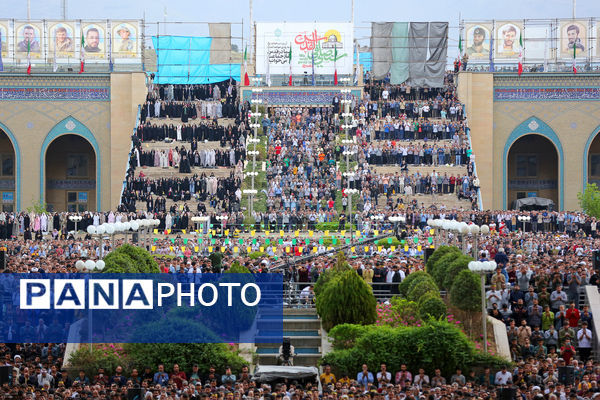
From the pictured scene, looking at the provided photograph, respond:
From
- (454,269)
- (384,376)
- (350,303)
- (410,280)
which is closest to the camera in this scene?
(384,376)

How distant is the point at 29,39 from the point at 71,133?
5.96 m

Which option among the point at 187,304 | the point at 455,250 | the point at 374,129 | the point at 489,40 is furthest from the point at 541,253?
the point at 489,40

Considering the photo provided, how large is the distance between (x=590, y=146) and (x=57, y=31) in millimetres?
26829

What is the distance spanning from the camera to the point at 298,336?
80.7ft

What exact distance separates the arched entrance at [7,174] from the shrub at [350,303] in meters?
34.8

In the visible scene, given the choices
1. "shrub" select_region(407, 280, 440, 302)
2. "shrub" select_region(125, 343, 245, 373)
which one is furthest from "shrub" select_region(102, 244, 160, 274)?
"shrub" select_region(407, 280, 440, 302)

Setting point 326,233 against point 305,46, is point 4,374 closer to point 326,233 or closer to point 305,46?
point 326,233

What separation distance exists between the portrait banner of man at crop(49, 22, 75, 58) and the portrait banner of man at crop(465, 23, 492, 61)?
19138mm

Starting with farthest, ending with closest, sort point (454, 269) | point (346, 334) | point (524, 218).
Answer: point (524, 218) < point (454, 269) < point (346, 334)

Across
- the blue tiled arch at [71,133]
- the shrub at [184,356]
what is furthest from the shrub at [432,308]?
the blue tiled arch at [71,133]

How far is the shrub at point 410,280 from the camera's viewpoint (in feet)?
82.6

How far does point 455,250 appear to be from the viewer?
88.9ft

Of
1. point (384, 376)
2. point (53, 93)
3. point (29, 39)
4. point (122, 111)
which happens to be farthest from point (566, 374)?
point (29, 39)

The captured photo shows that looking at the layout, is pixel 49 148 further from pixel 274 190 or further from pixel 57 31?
pixel 274 190
